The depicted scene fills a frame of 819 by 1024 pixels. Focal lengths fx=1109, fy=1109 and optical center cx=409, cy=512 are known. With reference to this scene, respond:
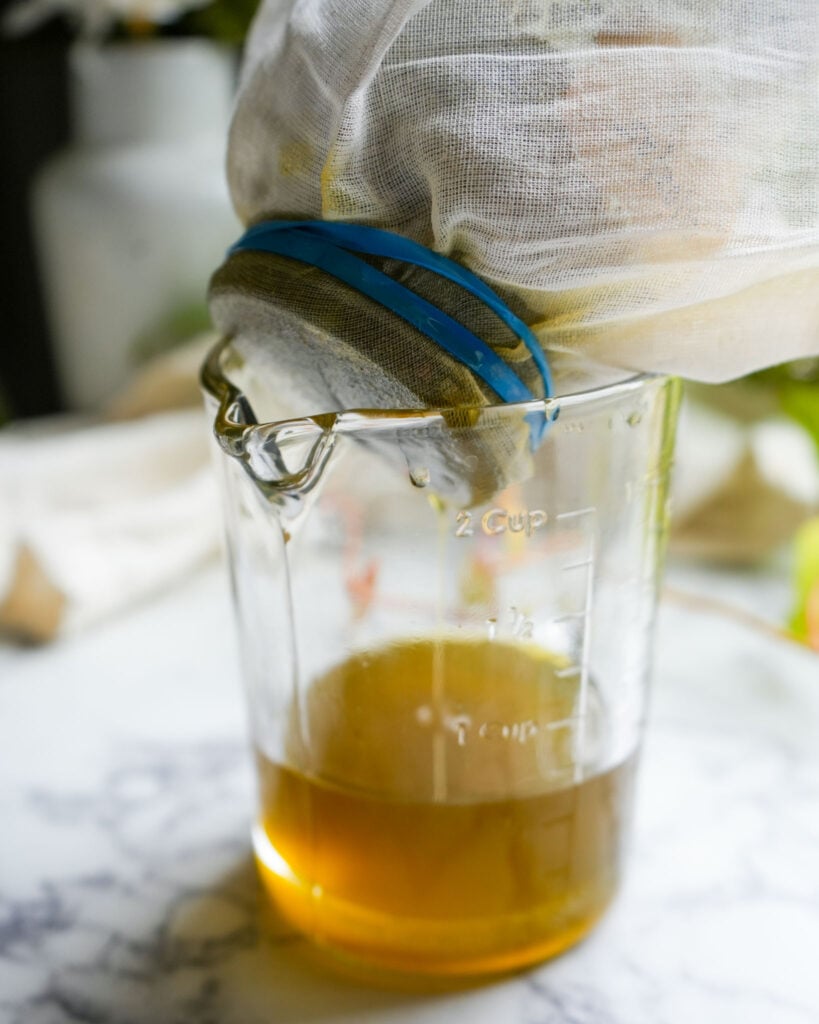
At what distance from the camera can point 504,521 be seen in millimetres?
396

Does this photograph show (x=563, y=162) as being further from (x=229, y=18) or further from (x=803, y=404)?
(x=229, y=18)

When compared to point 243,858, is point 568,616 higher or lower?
higher

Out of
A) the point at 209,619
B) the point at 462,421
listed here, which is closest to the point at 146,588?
the point at 209,619

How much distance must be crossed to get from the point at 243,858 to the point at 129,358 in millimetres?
650

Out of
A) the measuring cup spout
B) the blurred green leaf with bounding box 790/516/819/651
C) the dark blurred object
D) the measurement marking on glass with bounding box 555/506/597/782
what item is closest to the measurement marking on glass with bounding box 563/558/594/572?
the measurement marking on glass with bounding box 555/506/597/782

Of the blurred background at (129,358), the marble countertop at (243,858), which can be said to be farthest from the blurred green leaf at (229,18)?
the marble countertop at (243,858)

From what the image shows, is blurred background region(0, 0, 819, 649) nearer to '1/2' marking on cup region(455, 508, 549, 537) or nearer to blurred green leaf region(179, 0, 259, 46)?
blurred green leaf region(179, 0, 259, 46)

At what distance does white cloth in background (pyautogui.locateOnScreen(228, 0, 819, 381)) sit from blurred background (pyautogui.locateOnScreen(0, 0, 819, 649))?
1.22 feet

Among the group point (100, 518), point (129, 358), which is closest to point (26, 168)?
point (129, 358)

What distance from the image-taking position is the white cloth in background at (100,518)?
704 mm

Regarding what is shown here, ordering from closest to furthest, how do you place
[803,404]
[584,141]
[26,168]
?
[584,141] < [803,404] < [26,168]

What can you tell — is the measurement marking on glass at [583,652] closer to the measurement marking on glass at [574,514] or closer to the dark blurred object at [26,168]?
the measurement marking on glass at [574,514]

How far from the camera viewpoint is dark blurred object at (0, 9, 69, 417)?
3.61 feet

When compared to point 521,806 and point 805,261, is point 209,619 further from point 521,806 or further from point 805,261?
point 805,261
